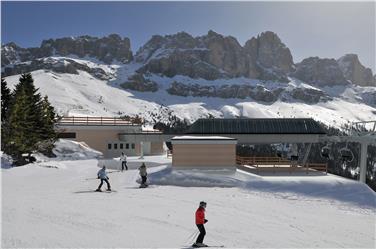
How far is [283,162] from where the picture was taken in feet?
144

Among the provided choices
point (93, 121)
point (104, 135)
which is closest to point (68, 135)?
point (93, 121)

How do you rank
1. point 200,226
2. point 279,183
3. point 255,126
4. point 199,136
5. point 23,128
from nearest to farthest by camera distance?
1. point 200,226
2. point 279,183
3. point 23,128
4. point 199,136
5. point 255,126

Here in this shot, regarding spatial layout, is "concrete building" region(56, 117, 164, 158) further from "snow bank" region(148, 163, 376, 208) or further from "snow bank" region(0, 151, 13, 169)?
"snow bank" region(148, 163, 376, 208)

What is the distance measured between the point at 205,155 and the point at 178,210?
14.7 meters

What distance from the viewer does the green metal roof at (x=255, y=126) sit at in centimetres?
4488

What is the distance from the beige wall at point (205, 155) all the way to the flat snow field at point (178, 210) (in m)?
1.09

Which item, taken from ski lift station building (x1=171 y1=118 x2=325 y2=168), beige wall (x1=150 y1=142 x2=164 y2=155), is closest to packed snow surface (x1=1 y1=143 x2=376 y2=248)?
ski lift station building (x1=171 y1=118 x2=325 y2=168)

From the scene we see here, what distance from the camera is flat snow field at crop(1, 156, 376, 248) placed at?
13.7 m

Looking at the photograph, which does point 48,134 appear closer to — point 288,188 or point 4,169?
point 4,169

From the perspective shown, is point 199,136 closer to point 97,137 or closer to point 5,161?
point 5,161

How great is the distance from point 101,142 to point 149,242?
42370 millimetres

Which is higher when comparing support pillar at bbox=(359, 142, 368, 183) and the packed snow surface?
support pillar at bbox=(359, 142, 368, 183)

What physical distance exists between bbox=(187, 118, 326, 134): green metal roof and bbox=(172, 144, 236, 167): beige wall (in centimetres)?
1107

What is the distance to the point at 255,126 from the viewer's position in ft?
150
